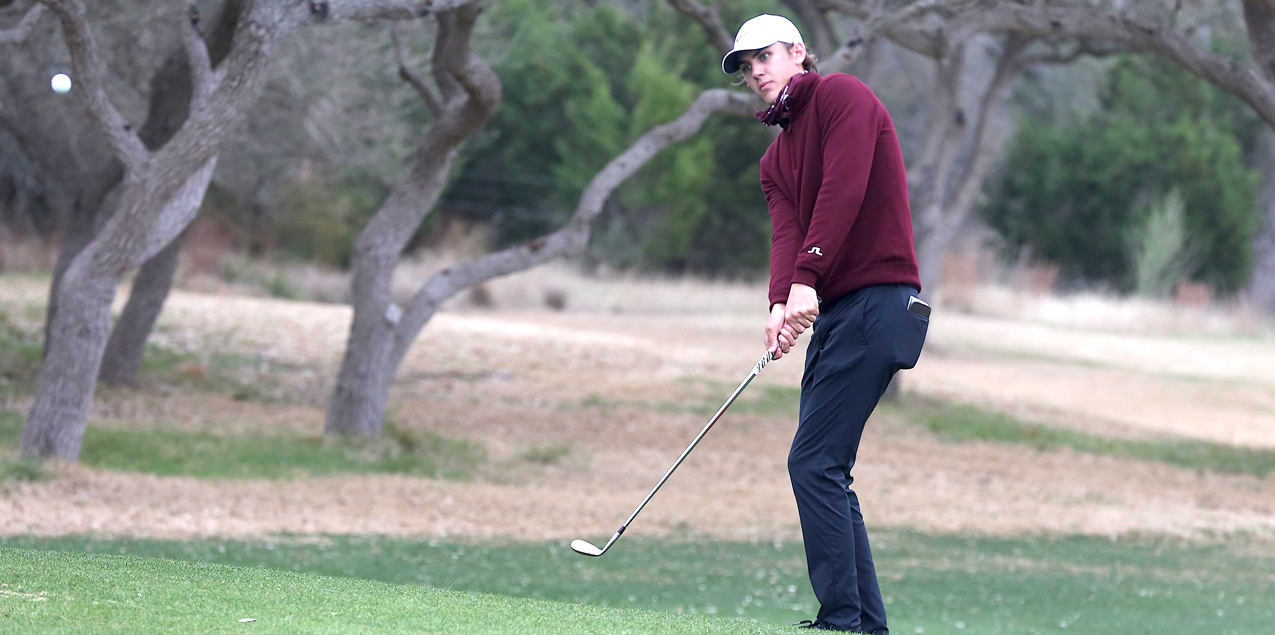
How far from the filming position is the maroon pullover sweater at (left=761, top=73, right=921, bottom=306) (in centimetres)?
358

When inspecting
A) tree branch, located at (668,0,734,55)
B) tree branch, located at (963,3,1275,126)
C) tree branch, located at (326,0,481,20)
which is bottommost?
tree branch, located at (326,0,481,20)

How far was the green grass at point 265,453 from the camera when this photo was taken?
9633mm

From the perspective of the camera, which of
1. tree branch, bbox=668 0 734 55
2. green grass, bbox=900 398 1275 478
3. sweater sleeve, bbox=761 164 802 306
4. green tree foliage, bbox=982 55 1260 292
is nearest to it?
sweater sleeve, bbox=761 164 802 306

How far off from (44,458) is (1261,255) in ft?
106

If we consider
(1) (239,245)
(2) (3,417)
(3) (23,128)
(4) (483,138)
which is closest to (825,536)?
(2) (3,417)

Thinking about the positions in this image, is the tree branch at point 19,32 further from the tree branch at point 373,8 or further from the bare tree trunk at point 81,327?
the tree branch at point 373,8

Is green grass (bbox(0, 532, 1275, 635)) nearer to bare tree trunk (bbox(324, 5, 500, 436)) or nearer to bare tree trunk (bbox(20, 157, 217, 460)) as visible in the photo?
bare tree trunk (bbox(20, 157, 217, 460))

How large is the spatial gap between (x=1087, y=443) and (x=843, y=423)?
40.2ft

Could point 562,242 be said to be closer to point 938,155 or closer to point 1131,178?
point 938,155

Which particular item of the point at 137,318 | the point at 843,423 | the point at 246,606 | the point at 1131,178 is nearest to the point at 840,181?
the point at 843,423

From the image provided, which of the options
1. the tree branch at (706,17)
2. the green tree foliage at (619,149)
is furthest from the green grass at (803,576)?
the green tree foliage at (619,149)

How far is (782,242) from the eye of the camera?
3896 millimetres

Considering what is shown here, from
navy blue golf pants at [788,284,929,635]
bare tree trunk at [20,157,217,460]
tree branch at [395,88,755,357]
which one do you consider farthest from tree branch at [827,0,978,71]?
navy blue golf pants at [788,284,929,635]

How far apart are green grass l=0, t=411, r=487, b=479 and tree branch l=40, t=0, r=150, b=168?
2.45 m
